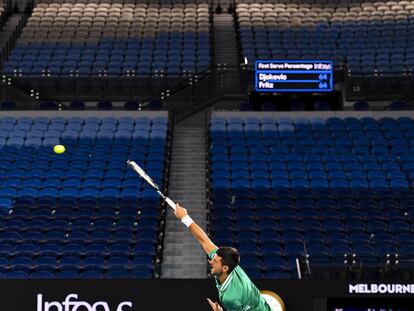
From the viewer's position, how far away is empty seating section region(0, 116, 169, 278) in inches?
880

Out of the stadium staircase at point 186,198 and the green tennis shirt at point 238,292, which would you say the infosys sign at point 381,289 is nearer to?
the stadium staircase at point 186,198

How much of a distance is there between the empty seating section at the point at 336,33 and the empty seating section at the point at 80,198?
6509 mm

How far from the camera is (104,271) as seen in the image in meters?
21.8

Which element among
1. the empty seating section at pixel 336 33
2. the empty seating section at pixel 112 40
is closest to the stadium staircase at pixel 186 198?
the empty seating section at pixel 112 40

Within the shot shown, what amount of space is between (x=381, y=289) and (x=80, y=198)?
10.2m

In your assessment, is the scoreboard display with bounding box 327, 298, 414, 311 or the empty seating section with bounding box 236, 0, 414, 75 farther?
the empty seating section with bounding box 236, 0, 414, 75

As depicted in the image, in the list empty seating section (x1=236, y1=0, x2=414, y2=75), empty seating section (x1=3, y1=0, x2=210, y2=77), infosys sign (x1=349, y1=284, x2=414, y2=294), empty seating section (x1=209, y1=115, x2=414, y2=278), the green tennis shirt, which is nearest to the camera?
the green tennis shirt

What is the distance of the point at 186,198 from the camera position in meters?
27.6

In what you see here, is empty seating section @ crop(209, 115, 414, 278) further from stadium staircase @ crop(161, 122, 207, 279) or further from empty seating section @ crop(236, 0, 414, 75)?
empty seating section @ crop(236, 0, 414, 75)

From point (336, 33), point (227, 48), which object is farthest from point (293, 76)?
point (336, 33)

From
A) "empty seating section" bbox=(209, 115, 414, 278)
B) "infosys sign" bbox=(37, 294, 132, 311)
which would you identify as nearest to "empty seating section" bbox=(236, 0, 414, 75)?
"empty seating section" bbox=(209, 115, 414, 278)

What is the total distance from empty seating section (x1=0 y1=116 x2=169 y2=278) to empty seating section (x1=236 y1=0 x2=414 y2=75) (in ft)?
21.4

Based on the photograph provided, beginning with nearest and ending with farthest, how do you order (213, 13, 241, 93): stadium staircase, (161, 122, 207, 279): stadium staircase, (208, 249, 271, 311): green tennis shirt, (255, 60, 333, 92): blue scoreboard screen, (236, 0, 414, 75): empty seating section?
(208, 249, 271, 311): green tennis shirt → (161, 122, 207, 279): stadium staircase → (255, 60, 333, 92): blue scoreboard screen → (213, 13, 241, 93): stadium staircase → (236, 0, 414, 75): empty seating section

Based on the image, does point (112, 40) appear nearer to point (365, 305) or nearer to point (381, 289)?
point (381, 289)
